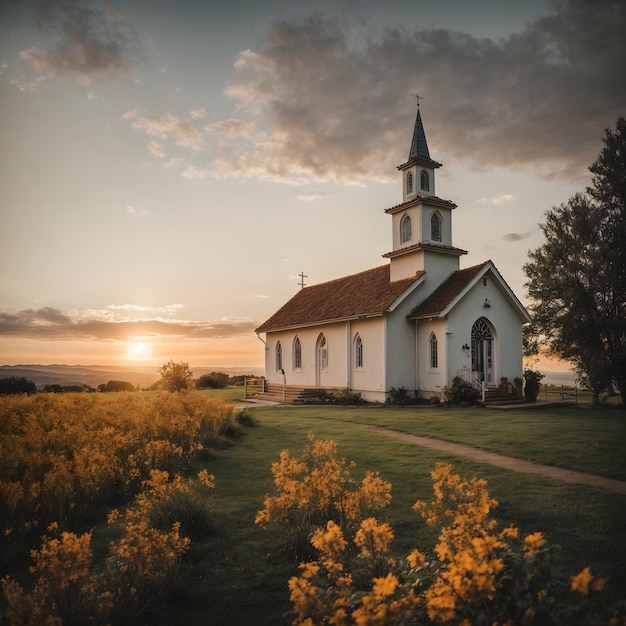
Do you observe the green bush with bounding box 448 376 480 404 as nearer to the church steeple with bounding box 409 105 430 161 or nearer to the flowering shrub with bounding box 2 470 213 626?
the church steeple with bounding box 409 105 430 161

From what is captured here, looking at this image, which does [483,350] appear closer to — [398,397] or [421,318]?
[421,318]

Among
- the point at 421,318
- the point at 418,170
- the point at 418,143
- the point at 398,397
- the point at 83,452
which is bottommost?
the point at 398,397

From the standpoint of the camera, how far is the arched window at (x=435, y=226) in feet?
95.7

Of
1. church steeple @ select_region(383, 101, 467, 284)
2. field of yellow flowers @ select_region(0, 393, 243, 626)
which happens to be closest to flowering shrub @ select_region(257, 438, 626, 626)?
field of yellow flowers @ select_region(0, 393, 243, 626)

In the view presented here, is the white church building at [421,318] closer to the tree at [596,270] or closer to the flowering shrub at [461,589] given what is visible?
the tree at [596,270]

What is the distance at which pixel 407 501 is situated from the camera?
8250 mm

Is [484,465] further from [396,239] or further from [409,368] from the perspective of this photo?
[396,239]

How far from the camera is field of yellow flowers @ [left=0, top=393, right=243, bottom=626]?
4484 millimetres

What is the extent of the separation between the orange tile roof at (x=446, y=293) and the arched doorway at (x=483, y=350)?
2.42m

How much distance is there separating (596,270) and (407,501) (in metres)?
22.1

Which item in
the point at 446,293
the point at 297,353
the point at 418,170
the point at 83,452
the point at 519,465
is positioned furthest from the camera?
the point at 297,353

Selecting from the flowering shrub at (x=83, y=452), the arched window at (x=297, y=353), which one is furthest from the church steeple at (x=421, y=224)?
the flowering shrub at (x=83, y=452)

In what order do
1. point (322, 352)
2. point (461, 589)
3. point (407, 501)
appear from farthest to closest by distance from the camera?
1. point (322, 352)
2. point (407, 501)
3. point (461, 589)

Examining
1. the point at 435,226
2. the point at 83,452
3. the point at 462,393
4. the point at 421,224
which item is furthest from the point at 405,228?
the point at 83,452
